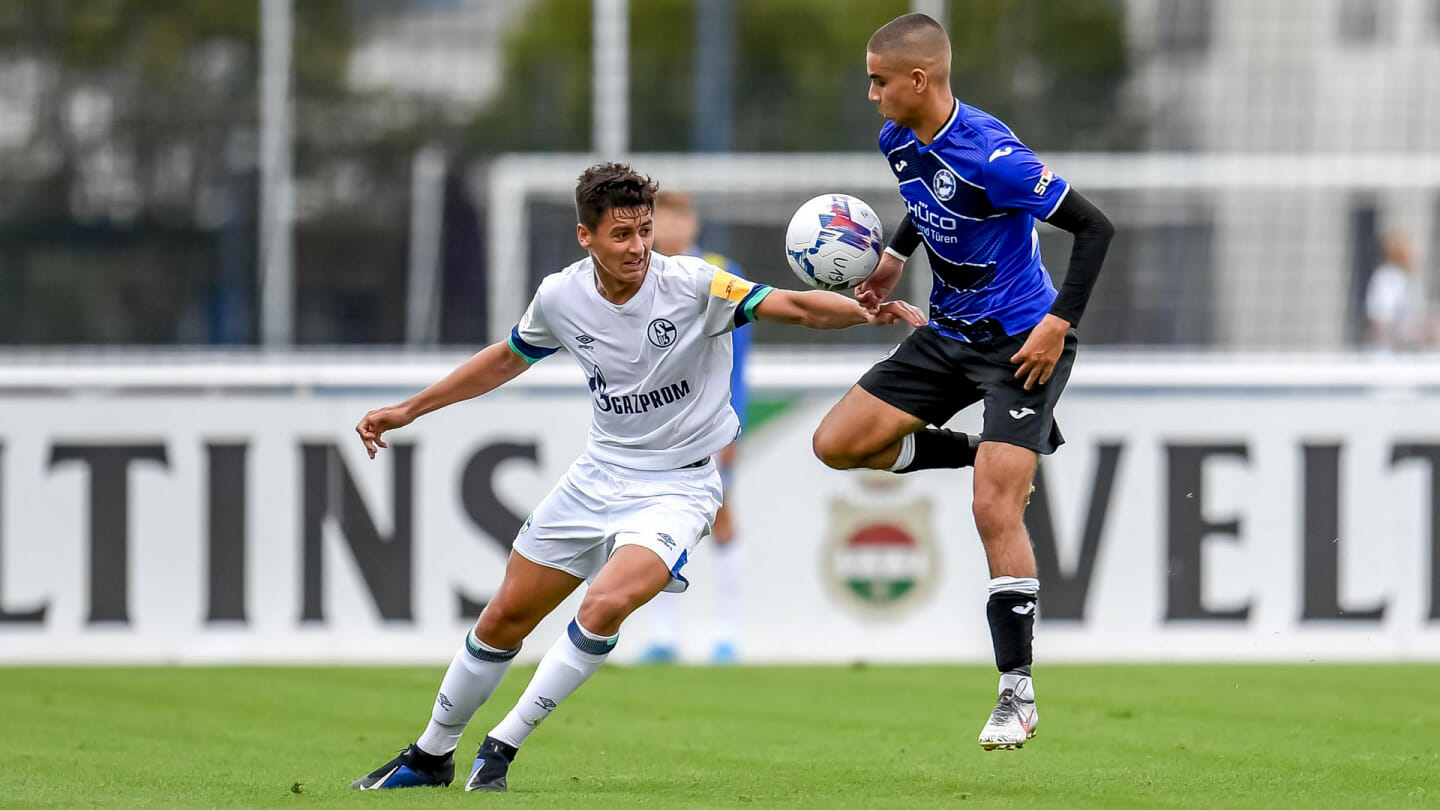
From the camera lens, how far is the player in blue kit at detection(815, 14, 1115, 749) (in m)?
6.21

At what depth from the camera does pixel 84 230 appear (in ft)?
56.4

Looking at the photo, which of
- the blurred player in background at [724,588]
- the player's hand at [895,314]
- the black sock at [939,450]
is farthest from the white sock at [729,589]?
the player's hand at [895,314]

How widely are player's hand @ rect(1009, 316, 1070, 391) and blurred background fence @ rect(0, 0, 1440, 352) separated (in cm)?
956

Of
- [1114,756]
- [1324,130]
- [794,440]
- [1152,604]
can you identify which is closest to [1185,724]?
[1114,756]

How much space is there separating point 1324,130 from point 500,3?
7.53m

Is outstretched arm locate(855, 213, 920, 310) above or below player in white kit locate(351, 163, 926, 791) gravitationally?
above

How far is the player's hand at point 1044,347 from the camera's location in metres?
6.27

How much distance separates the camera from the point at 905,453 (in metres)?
6.92

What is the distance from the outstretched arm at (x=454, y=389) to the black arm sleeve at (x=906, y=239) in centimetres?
131

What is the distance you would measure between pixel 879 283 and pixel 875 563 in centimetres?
397

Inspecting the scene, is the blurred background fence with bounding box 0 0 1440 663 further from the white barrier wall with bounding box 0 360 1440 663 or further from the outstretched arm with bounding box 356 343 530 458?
the outstretched arm with bounding box 356 343 530 458

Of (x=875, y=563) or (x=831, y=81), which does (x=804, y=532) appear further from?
(x=831, y=81)

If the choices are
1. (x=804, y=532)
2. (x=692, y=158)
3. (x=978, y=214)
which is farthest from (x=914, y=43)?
(x=692, y=158)

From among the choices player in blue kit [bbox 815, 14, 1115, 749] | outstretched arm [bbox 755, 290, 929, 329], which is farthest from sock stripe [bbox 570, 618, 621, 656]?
player in blue kit [bbox 815, 14, 1115, 749]
